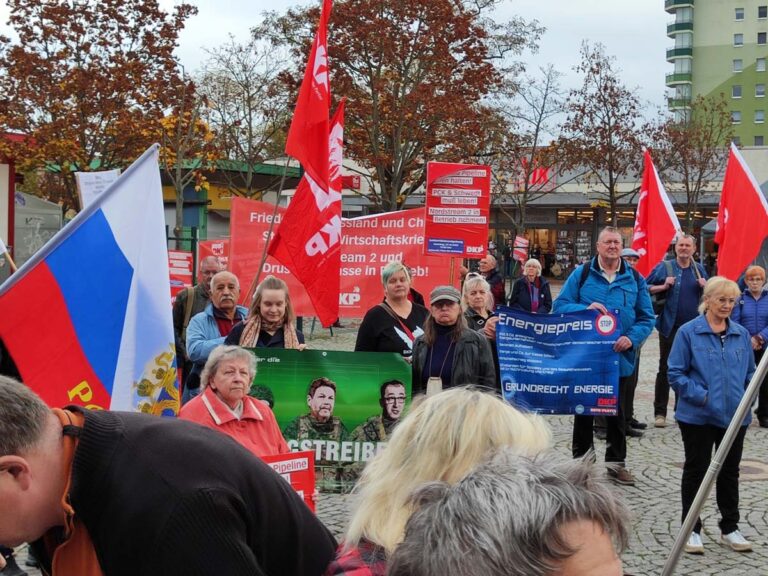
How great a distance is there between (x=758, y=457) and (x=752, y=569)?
11.4ft

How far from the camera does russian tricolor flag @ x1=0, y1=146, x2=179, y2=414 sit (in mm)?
3328

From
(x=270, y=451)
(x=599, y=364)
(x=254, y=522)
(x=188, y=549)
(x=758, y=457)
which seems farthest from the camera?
(x=758, y=457)

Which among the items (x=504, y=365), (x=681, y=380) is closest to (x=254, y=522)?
(x=681, y=380)

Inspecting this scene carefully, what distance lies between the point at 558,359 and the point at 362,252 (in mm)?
6114

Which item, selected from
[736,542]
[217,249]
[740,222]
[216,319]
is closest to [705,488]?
[736,542]

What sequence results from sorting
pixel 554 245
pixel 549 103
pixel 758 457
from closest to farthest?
pixel 758 457, pixel 549 103, pixel 554 245

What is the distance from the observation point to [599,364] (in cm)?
719

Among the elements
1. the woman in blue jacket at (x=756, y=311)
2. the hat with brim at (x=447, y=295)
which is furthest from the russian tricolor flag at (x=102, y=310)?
the woman in blue jacket at (x=756, y=311)

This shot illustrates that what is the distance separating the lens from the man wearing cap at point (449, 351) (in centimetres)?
628

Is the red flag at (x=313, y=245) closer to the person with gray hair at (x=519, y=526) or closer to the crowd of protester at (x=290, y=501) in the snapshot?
the crowd of protester at (x=290, y=501)

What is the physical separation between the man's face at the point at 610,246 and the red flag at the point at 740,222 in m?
1.84

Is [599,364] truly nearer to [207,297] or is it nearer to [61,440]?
[207,297]

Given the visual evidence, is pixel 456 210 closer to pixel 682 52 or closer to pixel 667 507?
pixel 667 507

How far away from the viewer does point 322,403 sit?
612 centimetres
